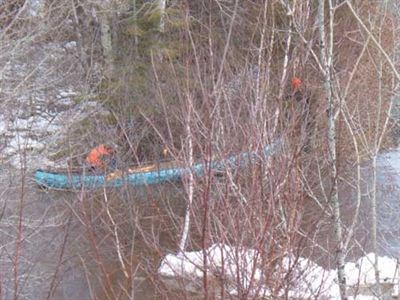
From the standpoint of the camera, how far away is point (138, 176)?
756cm

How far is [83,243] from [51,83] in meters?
2.55

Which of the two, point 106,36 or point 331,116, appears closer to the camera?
point 331,116

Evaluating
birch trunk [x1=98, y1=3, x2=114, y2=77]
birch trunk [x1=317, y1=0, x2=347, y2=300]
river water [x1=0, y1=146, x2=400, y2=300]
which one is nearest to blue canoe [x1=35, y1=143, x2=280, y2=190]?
river water [x1=0, y1=146, x2=400, y2=300]

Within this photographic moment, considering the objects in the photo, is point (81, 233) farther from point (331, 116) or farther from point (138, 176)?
point (331, 116)

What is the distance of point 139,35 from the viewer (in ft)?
46.0

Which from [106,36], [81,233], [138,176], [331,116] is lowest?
[81,233]

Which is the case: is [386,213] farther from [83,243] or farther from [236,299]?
[236,299]

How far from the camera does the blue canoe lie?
3.04 m

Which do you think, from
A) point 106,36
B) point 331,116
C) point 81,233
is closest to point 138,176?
point 81,233

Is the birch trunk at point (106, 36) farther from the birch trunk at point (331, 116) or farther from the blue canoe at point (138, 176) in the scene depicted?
the birch trunk at point (331, 116)

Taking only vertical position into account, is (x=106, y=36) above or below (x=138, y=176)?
above

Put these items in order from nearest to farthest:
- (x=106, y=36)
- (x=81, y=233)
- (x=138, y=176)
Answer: (x=81, y=233)
(x=138, y=176)
(x=106, y=36)

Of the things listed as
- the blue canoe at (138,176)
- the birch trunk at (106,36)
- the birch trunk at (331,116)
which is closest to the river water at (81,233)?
the blue canoe at (138,176)

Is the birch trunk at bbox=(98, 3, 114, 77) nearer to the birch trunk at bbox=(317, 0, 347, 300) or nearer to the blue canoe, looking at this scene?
the blue canoe
